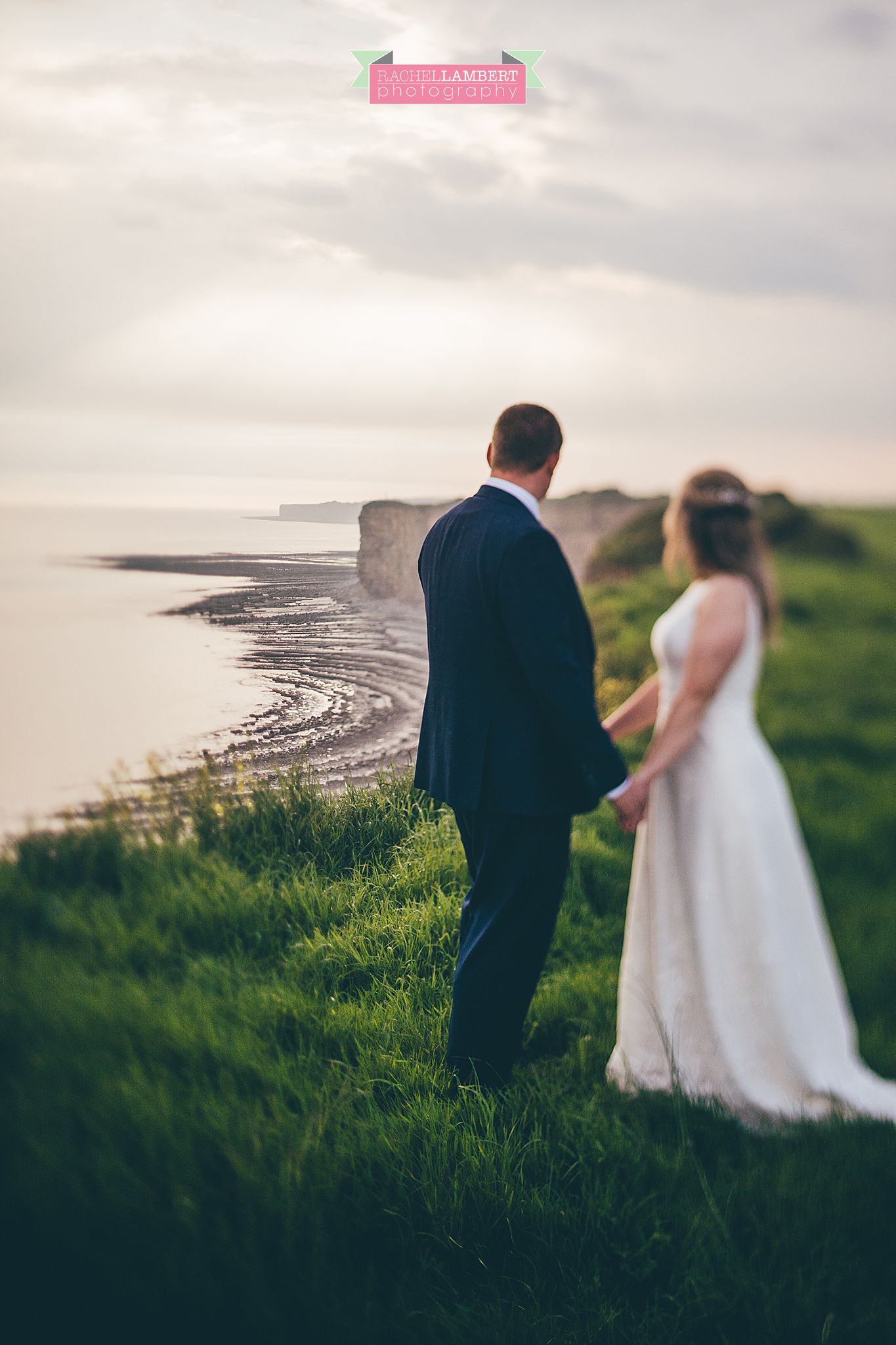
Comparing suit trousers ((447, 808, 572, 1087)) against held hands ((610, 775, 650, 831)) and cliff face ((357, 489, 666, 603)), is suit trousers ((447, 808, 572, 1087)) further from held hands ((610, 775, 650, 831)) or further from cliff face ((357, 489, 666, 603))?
cliff face ((357, 489, 666, 603))

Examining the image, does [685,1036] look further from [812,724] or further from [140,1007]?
[140,1007]

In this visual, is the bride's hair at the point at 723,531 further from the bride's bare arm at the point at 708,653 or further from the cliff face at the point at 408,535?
the cliff face at the point at 408,535

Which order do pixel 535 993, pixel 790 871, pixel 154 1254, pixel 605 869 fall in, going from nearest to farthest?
pixel 154 1254
pixel 790 871
pixel 535 993
pixel 605 869

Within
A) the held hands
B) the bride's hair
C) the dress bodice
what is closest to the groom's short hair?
the bride's hair

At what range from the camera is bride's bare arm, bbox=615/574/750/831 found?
2.24 meters

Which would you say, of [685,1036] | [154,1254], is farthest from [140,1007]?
[685,1036]

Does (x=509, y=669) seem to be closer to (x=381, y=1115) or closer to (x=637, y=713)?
(x=637, y=713)

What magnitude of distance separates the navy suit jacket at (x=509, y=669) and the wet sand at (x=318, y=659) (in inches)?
32.4

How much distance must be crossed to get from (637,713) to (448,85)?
2.24m

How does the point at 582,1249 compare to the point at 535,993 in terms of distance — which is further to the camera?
the point at 535,993

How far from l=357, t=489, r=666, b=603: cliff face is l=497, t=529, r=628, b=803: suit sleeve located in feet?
3.36

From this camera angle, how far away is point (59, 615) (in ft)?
9.62

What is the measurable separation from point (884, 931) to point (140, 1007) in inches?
91.2

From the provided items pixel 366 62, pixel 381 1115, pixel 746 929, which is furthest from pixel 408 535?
pixel 381 1115
